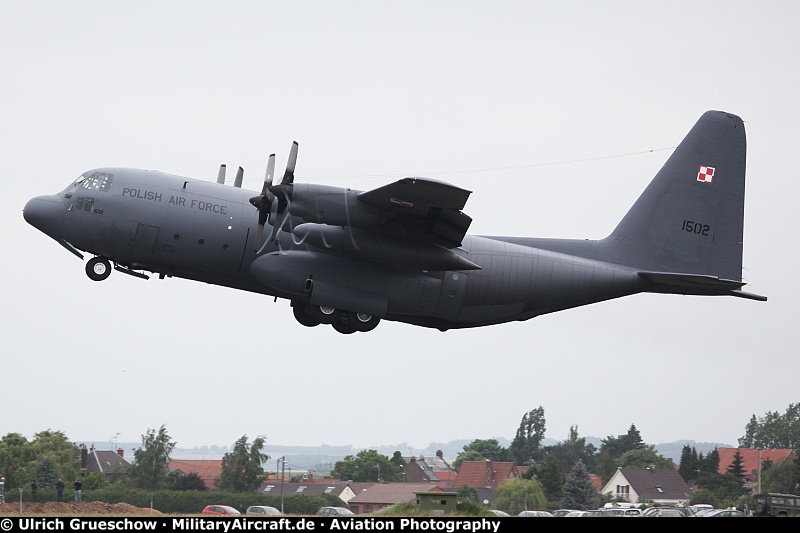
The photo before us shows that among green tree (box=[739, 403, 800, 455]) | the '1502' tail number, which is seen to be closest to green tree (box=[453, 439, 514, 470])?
green tree (box=[739, 403, 800, 455])

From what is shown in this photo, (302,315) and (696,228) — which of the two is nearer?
(302,315)

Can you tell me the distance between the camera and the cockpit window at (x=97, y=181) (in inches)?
901

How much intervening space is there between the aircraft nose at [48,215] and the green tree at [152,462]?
6.94 m

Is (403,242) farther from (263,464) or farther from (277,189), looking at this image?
(263,464)

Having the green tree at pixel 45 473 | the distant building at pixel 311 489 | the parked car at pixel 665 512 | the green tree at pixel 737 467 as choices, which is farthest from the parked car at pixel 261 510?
the green tree at pixel 737 467

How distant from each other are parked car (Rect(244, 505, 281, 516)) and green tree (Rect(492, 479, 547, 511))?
24.1 feet

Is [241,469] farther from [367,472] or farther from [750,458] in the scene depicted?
[750,458]

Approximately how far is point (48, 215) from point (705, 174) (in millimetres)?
16909

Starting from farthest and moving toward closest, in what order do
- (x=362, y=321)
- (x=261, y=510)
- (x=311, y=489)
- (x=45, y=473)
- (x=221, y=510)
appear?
(x=45, y=473)
(x=311, y=489)
(x=261, y=510)
(x=221, y=510)
(x=362, y=321)

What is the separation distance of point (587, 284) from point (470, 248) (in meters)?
3.35

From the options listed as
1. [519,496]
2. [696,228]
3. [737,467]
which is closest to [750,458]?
[737,467]

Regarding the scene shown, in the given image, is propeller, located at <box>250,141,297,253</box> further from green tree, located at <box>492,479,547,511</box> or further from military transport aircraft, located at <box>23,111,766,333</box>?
green tree, located at <box>492,479,547,511</box>

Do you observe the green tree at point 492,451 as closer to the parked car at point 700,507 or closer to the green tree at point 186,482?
the parked car at point 700,507

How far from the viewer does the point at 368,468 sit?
38.9m
